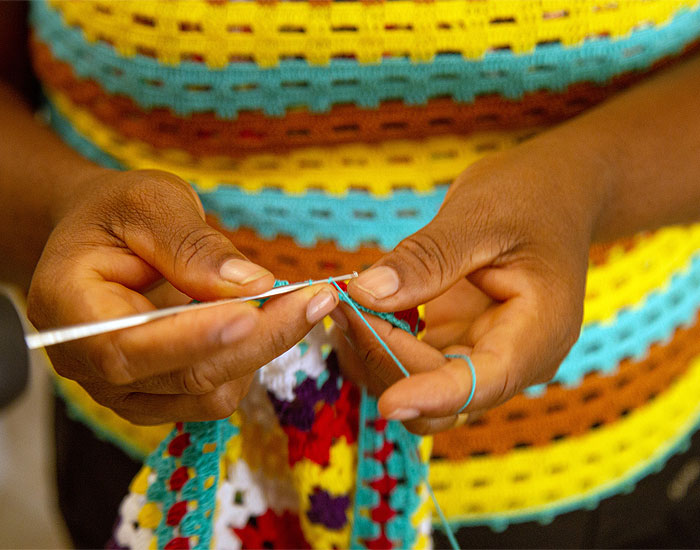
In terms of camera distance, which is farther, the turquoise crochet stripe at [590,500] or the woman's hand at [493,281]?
the turquoise crochet stripe at [590,500]

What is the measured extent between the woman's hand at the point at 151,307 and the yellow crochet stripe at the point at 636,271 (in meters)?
0.34

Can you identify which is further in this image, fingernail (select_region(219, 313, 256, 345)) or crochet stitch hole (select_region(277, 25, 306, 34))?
crochet stitch hole (select_region(277, 25, 306, 34))

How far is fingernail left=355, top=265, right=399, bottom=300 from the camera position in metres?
0.48

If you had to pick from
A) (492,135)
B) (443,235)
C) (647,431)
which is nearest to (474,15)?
(492,135)

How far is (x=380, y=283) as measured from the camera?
480mm

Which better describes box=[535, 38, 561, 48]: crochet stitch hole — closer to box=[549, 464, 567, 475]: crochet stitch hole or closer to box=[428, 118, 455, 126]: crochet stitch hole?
box=[428, 118, 455, 126]: crochet stitch hole

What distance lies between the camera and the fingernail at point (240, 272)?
1.49ft

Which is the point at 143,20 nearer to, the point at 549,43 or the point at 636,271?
the point at 549,43

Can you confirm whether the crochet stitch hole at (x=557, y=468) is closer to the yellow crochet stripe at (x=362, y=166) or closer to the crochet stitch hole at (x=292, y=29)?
the yellow crochet stripe at (x=362, y=166)

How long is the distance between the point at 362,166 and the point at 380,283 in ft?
0.68

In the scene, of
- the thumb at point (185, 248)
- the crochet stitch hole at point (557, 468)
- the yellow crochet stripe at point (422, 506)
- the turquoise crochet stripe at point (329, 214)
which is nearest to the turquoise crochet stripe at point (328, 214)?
the turquoise crochet stripe at point (329, 214)

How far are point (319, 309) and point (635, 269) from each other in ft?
1.33

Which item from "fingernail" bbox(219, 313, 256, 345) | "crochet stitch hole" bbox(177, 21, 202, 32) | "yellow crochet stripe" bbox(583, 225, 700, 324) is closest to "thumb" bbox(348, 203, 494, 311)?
"fingernail" bbox(219, 313, 256, 345)

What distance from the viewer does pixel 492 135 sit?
0.66m
